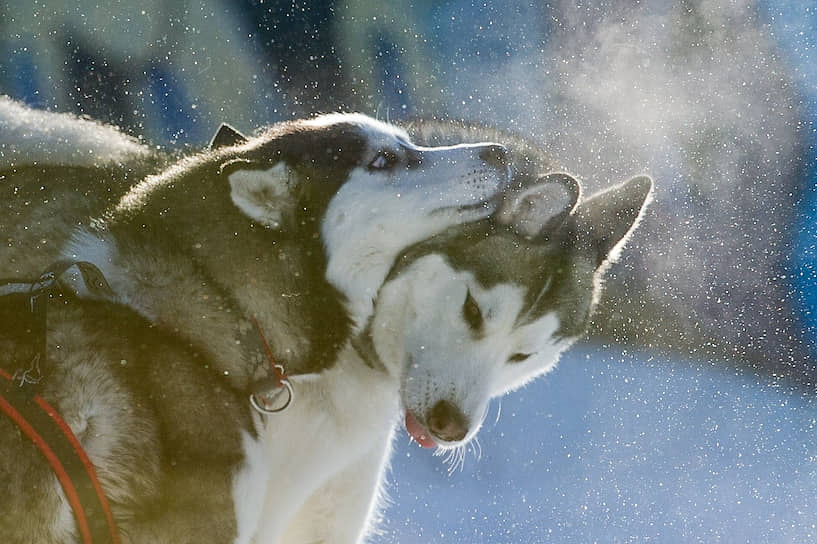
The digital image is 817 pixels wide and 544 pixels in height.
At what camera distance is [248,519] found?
1496 mm

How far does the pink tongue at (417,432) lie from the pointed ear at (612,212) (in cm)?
63

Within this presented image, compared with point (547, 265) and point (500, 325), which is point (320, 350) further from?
point (547, 265)

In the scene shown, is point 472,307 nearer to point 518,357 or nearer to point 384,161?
point 518,357

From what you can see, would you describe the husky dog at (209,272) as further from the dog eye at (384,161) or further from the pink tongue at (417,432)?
the pink tongue at (417,432)

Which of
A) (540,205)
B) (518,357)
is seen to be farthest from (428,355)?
(540,205)

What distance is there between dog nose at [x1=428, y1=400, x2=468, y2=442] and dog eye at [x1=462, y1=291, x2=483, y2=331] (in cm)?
18

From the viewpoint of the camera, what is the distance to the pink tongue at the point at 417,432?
1892 millimetres

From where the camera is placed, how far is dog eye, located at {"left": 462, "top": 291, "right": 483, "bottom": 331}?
1826 mm

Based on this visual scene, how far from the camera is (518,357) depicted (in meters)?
1.99

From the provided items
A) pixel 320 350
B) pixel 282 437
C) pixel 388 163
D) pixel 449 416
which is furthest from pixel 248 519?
pixel 388 163

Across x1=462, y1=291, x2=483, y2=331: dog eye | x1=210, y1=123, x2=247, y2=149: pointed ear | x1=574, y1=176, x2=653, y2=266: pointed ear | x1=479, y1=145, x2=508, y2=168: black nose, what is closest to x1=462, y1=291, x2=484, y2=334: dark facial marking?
x1=462, y1=291, x2=483, y2=331: dog eye

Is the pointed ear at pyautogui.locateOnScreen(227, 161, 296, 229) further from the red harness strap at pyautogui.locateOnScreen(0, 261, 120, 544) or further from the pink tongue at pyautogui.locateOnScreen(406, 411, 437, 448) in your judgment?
the pink tongue at pyautogui.locateOnScreen(406, 411, 437, 448)

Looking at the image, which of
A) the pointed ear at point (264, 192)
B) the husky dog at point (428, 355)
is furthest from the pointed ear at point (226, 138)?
the husky dog at point (428, 355)

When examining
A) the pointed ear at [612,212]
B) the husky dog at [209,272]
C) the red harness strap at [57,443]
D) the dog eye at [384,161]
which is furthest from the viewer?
the pointed ear at [612,212]
